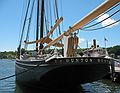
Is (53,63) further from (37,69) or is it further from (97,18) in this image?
(97,18)

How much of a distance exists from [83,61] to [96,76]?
8.45 feet

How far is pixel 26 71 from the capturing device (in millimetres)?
18938

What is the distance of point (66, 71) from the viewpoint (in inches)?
629

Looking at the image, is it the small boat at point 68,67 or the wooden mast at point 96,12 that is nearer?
the wooden mast at point 96,12

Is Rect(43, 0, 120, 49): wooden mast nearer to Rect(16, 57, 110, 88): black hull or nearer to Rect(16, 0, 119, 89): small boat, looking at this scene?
Rect(16, 0, 119, 89): small boat

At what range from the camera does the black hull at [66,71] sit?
1541 centimetres

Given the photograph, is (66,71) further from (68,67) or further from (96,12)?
(96,12)

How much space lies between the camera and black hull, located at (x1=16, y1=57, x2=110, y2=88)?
15410 mm

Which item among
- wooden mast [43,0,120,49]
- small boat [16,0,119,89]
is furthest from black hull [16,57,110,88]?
wooden mast [43,0,120,49]

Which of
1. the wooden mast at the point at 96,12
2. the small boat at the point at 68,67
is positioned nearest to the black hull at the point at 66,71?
the small boat at the point at 68,67

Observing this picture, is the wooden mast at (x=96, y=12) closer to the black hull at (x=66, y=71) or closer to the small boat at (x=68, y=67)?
the small boat at (x=68, y=67)

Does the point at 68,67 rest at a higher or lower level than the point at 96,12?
lower

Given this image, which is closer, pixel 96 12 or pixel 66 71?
pixel 96 12

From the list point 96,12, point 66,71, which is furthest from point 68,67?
point 96,12
